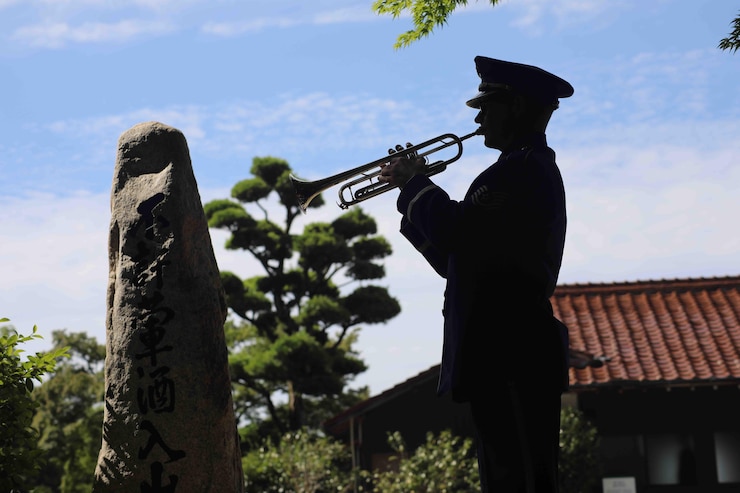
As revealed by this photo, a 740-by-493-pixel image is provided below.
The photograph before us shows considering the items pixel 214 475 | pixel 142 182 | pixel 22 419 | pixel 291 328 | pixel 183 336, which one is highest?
pixel 291 328

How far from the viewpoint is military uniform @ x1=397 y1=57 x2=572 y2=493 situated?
4449 millimetres

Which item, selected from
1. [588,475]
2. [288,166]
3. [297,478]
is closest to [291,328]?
[288,166]

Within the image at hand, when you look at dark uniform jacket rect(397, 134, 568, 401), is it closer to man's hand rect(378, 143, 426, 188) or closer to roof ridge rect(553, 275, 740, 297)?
man's hand rect(378, 143, 426, 188)

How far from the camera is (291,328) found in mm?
25375

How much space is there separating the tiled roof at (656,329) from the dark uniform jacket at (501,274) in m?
12.2

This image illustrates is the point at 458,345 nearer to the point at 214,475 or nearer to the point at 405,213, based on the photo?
the point at 405,213

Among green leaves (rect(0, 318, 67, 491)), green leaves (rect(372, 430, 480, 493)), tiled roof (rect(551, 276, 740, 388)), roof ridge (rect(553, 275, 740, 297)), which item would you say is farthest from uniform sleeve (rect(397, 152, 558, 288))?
roof ridge (rect(553, 275, 740, 297))

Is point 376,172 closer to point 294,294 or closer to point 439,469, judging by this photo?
point 439,469

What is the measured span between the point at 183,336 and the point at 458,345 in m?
3.78

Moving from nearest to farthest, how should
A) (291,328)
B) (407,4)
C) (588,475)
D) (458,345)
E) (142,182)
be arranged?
(458,345) → (142,182) → (407,4) → (588,475) → (291,328)

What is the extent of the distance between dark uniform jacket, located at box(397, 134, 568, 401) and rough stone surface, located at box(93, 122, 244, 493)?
11.7 feet

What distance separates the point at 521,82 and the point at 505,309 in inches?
43.9

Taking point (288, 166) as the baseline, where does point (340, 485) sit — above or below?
below

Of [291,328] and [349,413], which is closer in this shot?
[349,413]
